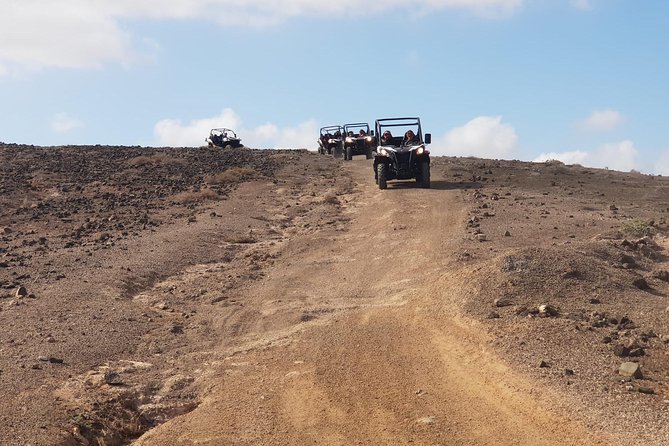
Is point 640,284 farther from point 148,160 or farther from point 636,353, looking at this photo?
point 148,160

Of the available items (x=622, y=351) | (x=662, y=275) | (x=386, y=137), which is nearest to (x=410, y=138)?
(x=386, y=137)

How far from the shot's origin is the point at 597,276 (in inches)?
389

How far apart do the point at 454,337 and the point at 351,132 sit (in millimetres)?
29402

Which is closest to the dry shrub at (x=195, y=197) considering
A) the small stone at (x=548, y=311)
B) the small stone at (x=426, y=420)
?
the small stone at (x=548, y=311)

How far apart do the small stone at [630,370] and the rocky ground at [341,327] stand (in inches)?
0.5

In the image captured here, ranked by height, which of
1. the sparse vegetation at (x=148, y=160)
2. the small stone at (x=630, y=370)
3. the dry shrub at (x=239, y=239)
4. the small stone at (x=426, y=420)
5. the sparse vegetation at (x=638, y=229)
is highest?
the sparse vegetation at (x=148, y=160)

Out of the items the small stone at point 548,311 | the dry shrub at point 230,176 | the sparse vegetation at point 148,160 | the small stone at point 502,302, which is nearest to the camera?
the small stone at point 548,311

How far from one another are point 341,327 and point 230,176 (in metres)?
17.2

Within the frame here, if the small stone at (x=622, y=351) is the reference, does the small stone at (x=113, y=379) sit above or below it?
below

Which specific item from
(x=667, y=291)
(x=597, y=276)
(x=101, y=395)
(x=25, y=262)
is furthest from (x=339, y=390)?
(x=25, y=262)

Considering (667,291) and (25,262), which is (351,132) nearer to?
(25,262)

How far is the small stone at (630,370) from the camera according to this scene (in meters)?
6.73

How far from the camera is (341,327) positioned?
879 centimetres

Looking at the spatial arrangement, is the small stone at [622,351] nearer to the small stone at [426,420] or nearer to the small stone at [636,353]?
the small stone at [636,353]
